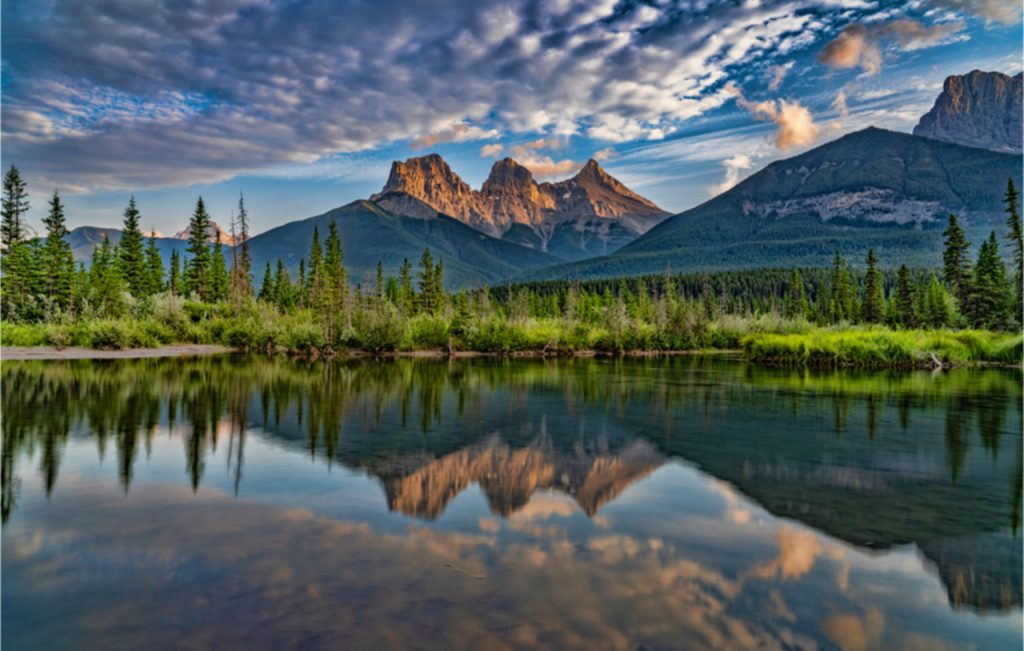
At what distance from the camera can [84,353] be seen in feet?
148

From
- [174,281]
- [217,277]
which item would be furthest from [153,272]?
[217,277]

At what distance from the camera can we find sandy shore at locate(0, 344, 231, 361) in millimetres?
42031

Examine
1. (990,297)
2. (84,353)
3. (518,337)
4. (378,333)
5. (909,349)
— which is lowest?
(909,349)

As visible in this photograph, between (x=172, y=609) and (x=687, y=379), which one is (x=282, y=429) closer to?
(x=172, y=609)

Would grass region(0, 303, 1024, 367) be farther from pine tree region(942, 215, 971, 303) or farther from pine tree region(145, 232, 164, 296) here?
pine tree region(145, 232, 164, 296)

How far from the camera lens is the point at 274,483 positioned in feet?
38.8

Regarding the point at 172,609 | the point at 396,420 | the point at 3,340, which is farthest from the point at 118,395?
the point at 3,340

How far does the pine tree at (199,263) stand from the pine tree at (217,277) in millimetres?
715

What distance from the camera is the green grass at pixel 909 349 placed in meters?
42.7

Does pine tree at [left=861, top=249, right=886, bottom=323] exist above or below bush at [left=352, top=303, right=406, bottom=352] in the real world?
above

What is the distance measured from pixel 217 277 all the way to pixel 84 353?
38.6 metres

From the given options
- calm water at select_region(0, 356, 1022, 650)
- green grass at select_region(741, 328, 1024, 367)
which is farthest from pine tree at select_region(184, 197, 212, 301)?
green grass at select_region(741, 328, 1024, 367)

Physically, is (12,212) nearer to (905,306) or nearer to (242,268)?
(242,268)

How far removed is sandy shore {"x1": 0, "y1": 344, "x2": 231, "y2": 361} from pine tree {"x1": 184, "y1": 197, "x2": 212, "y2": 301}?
2978cm
